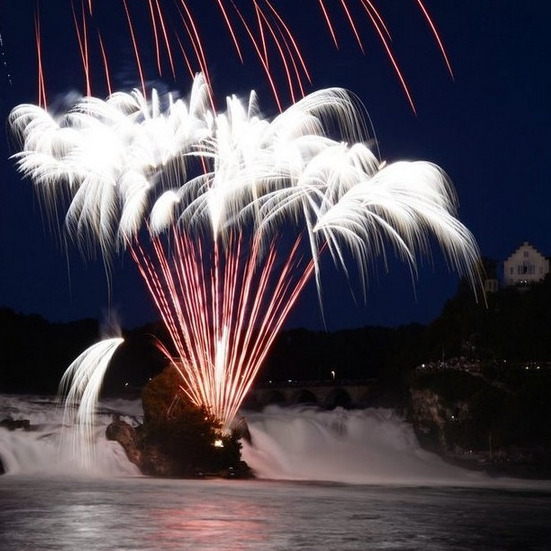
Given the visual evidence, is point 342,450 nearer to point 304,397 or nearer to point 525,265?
point 304,397

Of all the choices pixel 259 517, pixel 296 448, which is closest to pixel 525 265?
pixel 296 448

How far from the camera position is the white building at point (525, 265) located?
3278 inches

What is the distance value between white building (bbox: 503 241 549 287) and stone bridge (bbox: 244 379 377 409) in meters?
17.6

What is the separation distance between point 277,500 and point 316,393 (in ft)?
175

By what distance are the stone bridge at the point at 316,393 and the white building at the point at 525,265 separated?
17593mm

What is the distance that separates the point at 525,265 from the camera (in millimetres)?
84188

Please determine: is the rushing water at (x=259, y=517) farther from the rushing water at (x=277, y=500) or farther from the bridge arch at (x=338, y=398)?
the bridge arch at (x=338, y=398)

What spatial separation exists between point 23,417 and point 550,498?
2336 cm

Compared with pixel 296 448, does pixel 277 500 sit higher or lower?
lower

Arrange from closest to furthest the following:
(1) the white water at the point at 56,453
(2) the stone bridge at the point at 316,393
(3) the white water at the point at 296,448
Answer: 1. (1) the white water at the point at 56,453
2. (3) the white water at the point at 296,448
3. (2) the stone bridge at the point at 316,393

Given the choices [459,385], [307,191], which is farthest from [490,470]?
[307,191]

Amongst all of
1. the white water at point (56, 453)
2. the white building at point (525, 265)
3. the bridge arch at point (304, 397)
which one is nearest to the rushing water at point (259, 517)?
the white water at point (56, 453)

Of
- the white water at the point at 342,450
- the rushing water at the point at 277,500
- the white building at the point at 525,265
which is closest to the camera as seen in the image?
the rushing water at the point at 277,500

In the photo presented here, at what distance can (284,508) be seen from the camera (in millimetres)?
23141
